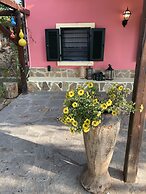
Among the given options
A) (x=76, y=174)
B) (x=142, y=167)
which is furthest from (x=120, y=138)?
(x=76, y=174)

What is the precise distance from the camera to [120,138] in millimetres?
3055

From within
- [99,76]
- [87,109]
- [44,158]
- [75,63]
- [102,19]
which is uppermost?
[102,19]

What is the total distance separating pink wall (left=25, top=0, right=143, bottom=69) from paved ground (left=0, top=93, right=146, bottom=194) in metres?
2.33

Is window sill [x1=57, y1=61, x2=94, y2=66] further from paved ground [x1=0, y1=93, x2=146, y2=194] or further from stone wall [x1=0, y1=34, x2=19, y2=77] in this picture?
paved ground [x1=0, y1=93, x2=146, y2=194]

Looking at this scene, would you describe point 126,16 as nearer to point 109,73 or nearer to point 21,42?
point 109,73

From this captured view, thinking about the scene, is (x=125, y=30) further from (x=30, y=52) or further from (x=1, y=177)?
(x=1, y=177)

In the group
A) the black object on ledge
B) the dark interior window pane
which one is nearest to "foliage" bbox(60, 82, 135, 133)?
the black object on ledge

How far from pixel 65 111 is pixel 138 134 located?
2.44 ft

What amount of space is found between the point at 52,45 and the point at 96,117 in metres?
3.91

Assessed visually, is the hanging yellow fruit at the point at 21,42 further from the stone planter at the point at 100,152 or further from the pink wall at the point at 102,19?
the stone planter at the point at 100,152

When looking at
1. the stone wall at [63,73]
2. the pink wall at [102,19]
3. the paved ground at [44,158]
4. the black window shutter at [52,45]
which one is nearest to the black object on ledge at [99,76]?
the pink wall at [102,19]

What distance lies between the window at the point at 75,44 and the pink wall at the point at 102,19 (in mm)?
185

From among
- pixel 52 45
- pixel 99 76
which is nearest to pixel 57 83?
pixel 52 45

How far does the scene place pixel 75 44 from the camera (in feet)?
17.3
